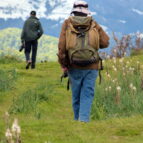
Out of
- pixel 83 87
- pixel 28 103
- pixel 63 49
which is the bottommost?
pixel 28 103

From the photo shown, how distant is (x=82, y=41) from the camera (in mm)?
7887

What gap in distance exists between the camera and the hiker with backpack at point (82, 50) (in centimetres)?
789

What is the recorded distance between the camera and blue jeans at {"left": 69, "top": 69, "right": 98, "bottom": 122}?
8188 mm

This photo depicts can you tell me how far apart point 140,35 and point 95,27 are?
22.2 m

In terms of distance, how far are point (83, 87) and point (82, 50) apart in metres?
0.74

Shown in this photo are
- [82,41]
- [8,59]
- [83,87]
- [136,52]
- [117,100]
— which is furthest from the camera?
[136,52]

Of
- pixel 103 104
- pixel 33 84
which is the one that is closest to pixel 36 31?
pixel 33 84

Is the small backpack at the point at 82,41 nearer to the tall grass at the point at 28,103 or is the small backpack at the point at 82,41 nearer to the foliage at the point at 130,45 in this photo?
the tall grass at the point at 28,103

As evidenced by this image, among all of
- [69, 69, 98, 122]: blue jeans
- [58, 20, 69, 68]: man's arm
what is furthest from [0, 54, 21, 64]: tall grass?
[58, 20, 69, 68]: man's arm

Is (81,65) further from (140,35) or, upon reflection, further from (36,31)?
(140,35)

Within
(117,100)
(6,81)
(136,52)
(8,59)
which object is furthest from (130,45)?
(117,100)

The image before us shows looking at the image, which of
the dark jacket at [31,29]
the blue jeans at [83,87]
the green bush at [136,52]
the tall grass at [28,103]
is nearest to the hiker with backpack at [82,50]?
the blue jeans at [83,87]

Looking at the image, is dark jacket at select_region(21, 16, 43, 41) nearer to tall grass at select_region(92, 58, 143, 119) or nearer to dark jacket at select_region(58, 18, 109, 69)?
tall grass at select_region(92, 58, 143, 119)

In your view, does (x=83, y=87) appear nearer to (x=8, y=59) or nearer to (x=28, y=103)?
(x=28, y=103)
